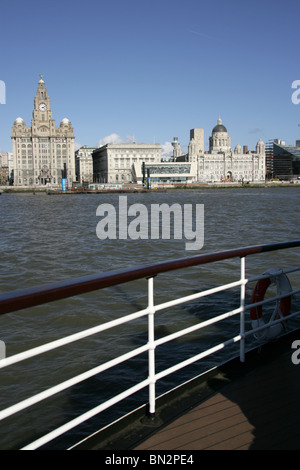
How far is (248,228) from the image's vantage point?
75.5 feet

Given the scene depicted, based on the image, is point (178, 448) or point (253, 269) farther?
point (253, 269)

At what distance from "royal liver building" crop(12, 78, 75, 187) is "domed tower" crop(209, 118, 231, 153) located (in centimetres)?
6020

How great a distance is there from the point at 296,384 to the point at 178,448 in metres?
1.14

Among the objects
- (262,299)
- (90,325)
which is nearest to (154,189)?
(90,325)

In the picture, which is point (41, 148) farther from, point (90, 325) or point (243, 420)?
point (243, 420)

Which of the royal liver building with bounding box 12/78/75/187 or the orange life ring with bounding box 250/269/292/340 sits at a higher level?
the royal liver building with bounding box 12/78/75/187

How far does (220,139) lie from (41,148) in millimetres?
73075

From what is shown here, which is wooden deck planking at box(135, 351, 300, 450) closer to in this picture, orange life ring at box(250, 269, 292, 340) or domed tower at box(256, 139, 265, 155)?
orange life ring at box(250, 269, 292, 340)

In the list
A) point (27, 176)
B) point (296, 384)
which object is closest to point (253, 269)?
point (296, 384)

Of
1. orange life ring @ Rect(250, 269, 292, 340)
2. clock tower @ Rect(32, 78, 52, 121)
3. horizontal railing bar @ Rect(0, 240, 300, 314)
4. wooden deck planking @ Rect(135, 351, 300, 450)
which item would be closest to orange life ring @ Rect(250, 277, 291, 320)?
orange life ring @ Rect(250, 269, 292, 340)

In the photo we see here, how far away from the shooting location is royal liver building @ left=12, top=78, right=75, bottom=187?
A: 147375mm

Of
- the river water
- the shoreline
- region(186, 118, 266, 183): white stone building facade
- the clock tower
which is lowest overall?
the river water

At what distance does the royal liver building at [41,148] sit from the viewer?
147m
